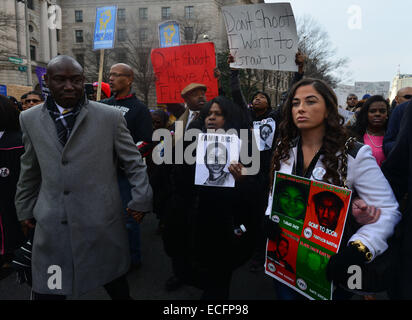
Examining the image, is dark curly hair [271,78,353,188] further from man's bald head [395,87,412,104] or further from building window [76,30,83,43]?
building window [76,30,83,43]

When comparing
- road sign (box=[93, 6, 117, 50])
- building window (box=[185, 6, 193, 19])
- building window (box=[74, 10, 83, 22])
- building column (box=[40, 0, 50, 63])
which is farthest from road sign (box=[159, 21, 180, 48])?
building window (box=[74, 10, 83, 22])

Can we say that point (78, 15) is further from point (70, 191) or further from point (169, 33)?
point (70, 191)

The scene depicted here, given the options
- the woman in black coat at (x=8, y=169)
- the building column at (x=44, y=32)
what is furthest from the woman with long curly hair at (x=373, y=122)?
the building column at (x=44, y=32)

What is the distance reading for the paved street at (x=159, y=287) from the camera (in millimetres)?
3355

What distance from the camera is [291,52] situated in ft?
11.9

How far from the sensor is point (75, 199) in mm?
2213

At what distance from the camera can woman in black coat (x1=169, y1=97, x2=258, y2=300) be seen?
243 centimetres

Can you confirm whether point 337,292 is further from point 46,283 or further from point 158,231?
point 158,231

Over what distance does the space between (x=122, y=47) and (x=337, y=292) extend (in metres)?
37.4

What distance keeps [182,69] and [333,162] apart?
11.3 feet

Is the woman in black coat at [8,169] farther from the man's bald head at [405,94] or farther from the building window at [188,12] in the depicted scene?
the building window at [188,12]

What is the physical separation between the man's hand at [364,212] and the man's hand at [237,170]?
761 millimetres

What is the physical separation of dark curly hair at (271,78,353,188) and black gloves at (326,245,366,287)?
37 cm

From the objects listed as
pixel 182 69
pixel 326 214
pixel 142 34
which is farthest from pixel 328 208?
pixel 142 34
